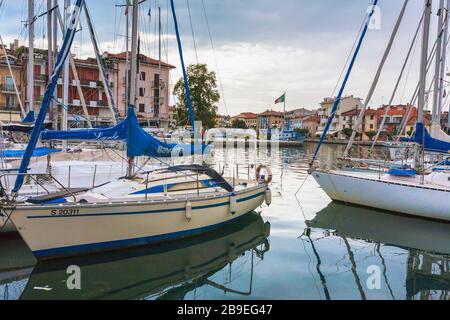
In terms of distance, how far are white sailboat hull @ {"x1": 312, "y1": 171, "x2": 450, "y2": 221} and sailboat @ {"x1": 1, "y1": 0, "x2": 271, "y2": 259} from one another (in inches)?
192

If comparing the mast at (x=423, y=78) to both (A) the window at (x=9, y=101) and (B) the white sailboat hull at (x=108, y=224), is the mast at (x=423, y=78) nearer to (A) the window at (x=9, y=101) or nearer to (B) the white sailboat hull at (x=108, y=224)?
(B) the white sailboat hull at (x=108, y=224)

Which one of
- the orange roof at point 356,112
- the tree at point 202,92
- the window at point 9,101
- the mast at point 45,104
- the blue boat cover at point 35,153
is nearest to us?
the mast at point 45,104

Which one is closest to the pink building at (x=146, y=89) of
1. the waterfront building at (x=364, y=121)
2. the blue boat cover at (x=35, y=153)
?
the blue boat cover at (x=35, y=153)

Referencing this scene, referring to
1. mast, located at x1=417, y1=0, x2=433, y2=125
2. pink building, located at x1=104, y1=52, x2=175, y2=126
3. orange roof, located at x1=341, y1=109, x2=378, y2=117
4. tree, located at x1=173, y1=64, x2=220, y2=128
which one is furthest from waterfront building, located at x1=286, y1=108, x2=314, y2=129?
mast, located at x1=417, y1=0, x2=433, y2=125

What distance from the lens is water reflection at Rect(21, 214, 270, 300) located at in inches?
299

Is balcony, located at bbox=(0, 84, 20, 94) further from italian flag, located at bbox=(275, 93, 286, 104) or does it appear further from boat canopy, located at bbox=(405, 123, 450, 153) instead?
boat canopy, located at bbox=(405, 123, 450, 153)

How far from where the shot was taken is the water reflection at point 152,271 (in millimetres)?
7582

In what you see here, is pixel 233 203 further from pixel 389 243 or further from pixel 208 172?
pixel 389 243

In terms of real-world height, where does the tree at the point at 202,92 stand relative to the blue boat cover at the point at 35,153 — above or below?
above

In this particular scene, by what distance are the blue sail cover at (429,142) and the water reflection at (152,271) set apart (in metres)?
7.99

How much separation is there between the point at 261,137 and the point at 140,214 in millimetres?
98984
